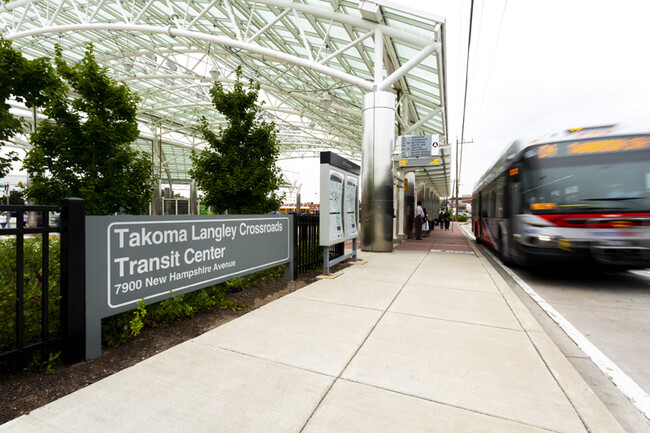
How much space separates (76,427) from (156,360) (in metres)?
0.83

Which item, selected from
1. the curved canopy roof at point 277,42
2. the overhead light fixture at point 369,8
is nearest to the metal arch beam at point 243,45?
the curved canopy roof at point 277,42

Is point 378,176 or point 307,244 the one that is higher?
point 378,176

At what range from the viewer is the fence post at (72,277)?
2.44 metres

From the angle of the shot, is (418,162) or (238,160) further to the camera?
(418,162)

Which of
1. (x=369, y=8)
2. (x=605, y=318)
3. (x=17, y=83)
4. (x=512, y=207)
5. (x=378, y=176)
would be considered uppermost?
(x=369, y=8)

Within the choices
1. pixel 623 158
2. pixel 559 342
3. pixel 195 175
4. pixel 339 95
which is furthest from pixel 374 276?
pixel 339 95

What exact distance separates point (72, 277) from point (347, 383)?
2330 millimetres

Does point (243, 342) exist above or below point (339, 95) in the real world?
below

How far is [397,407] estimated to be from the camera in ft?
6.93

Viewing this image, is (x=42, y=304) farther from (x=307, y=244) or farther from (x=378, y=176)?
(x=378, y=176)

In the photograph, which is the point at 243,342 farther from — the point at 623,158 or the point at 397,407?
the point at 623,158

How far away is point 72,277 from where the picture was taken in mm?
2459

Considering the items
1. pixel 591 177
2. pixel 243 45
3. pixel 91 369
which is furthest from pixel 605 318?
pixel 243 45

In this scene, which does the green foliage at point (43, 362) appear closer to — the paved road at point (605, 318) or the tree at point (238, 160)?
the paved road at point (605, 318)
